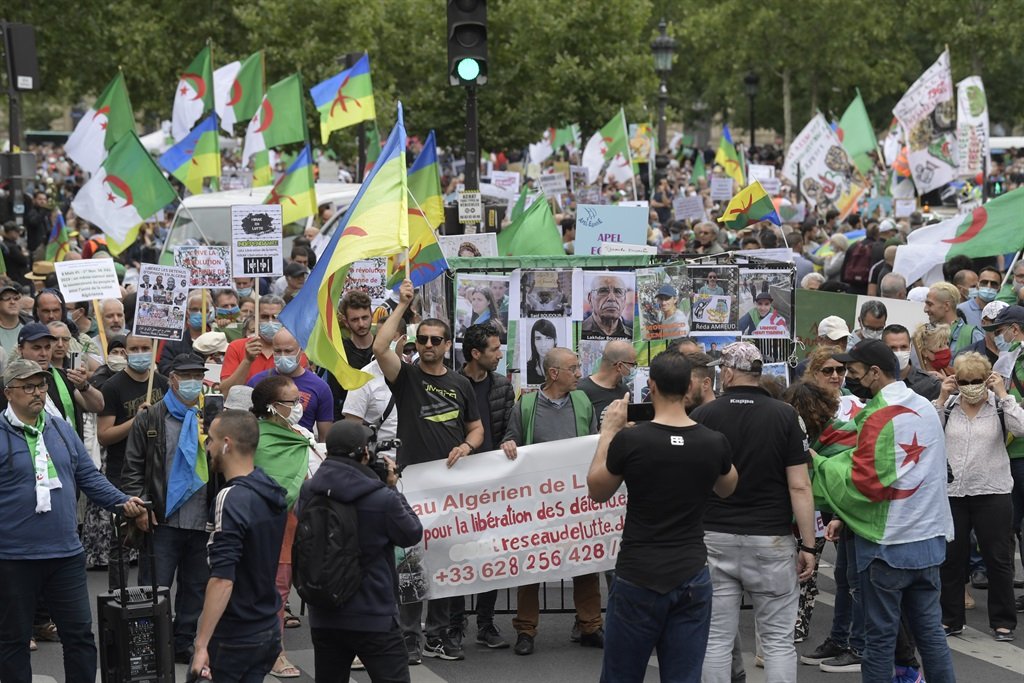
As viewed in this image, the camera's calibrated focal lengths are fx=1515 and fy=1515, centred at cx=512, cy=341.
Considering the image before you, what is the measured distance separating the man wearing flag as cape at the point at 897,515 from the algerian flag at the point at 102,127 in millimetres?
14060

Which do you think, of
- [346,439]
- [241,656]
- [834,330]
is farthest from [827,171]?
[241,656]

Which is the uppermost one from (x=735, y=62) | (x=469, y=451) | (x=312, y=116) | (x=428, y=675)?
(x=735, y=62)

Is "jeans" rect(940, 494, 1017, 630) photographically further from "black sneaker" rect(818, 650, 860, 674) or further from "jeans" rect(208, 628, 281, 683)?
"jeans" rect(208, 628, 281, 683)

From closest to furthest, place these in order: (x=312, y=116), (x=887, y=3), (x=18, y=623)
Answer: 1. (x=18, y=623)
2. (x=312, y=116)
3. (x=887, y=3)

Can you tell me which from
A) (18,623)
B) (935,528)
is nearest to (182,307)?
(18,623)

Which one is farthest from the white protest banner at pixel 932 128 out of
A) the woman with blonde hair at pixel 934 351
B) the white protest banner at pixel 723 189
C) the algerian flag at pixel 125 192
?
the woman with blonde hair at pixel 934 351

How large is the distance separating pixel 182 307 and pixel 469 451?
3242 millimetres

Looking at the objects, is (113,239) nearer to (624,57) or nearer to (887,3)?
(624,57)

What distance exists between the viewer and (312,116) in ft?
115

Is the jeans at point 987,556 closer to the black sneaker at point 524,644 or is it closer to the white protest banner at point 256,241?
the black sneaker at point 524,644

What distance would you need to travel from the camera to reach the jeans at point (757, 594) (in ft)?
21.6

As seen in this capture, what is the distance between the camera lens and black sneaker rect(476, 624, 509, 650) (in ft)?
28.3

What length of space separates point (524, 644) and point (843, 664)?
1740 mm

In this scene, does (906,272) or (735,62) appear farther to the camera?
(735,62)
